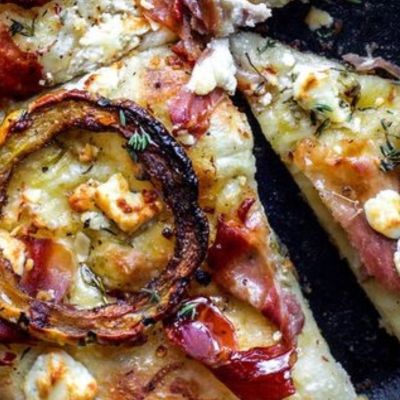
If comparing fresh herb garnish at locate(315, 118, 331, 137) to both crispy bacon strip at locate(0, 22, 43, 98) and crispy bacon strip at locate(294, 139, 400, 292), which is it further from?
crispy bacon strip at locate(0, 22, 43, 98)

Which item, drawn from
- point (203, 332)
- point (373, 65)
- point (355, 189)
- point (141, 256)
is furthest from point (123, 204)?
point (373, 65)

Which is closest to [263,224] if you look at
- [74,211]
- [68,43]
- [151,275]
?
[151,275]

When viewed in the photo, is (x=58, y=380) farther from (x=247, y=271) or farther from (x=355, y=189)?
(x=355, y=189)

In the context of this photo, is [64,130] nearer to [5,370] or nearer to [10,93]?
[10,93]

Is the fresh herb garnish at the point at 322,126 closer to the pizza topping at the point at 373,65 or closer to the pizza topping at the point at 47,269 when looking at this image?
the pizza topping at the point at 373,65

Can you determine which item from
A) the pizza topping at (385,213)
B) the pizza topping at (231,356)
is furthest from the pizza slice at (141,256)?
the pizza topping at (385,213)

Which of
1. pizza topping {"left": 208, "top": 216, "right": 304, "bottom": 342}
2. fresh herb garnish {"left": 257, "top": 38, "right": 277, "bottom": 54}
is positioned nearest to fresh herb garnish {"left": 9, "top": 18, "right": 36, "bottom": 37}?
fresh herb garnish {"left": 257, "top": 38, "right": 277, "bottom": 54}
